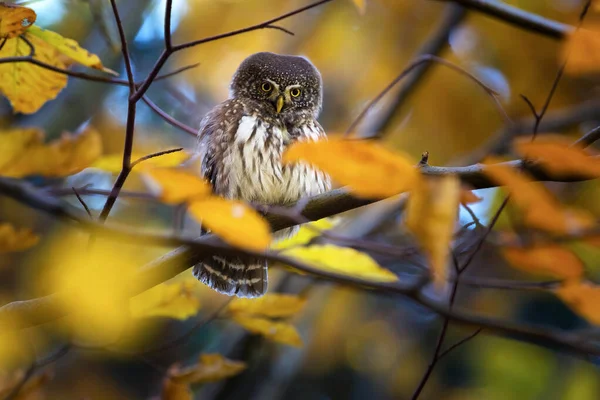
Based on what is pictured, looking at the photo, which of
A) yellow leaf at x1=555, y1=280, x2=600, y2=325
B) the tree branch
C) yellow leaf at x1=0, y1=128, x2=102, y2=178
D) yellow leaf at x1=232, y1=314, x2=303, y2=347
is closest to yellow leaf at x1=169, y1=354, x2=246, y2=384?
yellow leaf at x1=232, y1=314, x2=303, y2=347

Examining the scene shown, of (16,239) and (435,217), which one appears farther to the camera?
(16,239)

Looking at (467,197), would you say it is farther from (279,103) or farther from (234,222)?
(279,103)

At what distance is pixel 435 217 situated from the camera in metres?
1.16

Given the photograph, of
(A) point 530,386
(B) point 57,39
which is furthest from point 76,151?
(A) point 530,386

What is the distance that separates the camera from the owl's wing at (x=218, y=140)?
322cm

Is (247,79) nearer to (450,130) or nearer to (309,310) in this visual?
(309,310)

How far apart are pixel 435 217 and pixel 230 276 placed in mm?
2214

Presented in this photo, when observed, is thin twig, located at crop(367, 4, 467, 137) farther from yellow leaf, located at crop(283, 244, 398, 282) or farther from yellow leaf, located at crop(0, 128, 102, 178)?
yellow leaf, located at crop(0, 128, 102, 178)

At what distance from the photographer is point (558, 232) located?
5.19ft

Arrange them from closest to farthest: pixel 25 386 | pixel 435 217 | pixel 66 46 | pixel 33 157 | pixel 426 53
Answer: pixel 435 217 → pixel 33 157 → pixel 66 46 → pixel 25 386 → pixel 426 53

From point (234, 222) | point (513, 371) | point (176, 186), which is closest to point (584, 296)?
point (234, 222)

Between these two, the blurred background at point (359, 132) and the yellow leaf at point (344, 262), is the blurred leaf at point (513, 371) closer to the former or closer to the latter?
the blurred background at point (359, 132)

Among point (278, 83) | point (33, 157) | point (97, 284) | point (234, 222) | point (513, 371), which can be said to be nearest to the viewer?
point (234, 222)

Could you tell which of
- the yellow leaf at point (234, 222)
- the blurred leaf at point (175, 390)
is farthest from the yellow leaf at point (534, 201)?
the blurred leaf at point (175, 390)
